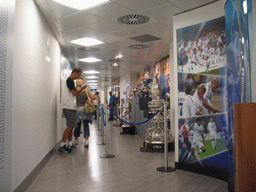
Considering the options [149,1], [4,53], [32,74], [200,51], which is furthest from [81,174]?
[149,1]

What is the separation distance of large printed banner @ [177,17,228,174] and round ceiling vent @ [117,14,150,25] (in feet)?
2.96

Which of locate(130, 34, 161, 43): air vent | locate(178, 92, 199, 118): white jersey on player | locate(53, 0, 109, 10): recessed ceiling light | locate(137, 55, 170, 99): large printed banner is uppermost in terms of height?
locate(53, 0, 109, 10): recessed ceiling light

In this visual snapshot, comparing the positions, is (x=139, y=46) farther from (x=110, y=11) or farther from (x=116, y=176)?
(x=116, y=176)

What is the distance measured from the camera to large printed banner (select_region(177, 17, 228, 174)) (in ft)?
11.2

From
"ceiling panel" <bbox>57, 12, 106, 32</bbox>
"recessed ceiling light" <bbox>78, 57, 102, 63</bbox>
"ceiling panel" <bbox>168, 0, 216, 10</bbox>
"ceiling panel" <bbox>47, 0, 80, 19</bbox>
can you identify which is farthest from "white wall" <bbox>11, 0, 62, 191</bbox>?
"recessed ceiling light" <bbox>78, 57, 102, 63</bbox>

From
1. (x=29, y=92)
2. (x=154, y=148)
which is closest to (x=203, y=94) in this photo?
(x=154, y=148)

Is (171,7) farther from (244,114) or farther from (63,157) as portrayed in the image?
(63,157)

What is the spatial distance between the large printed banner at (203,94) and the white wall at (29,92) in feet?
7.73

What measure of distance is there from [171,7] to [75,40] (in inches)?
116

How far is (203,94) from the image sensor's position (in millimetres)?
3652

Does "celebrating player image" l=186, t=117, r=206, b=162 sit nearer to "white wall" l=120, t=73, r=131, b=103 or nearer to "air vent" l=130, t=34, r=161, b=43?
"air vent" l=130, t=34, r=161, b=43

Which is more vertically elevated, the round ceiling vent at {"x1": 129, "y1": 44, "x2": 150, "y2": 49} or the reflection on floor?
the round ceiling vent at {"x1": 129, "y1": 44, "x2": 150, "y2": 49}

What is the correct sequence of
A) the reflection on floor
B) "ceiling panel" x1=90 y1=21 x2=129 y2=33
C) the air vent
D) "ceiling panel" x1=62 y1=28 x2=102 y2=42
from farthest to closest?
the air vent
"ceiling panel" x1=62 y1=28 x2=102 y2=42
"ceiling panel" x1=90 y1=21 x2=129 y2=33
the reflection on floor

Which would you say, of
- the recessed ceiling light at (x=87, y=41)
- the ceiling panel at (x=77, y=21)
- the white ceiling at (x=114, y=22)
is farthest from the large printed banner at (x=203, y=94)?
the recessed ceiling light at (x=87, y=41)
